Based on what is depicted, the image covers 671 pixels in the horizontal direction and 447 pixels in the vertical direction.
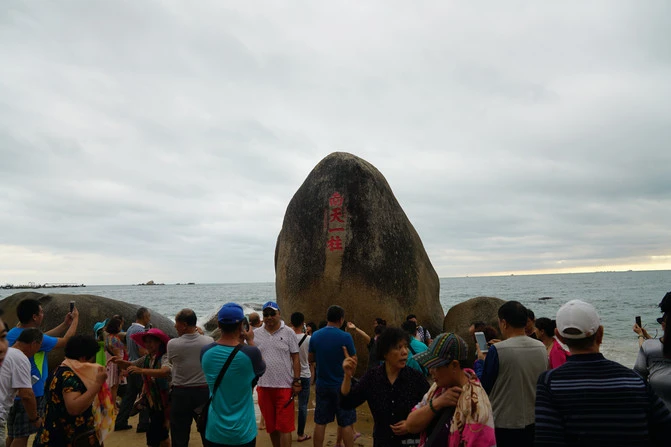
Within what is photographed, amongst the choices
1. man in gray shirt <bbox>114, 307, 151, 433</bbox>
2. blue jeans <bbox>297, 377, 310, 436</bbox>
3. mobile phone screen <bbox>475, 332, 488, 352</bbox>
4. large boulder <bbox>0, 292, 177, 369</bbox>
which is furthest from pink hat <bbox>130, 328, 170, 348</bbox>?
large boulder <bbox>0, 292, 177, 369</bbox>

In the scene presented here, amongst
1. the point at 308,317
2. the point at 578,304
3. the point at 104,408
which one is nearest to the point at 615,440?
the point at 578,304

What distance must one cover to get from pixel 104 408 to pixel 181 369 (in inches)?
33.4

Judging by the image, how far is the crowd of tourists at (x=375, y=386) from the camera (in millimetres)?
2205

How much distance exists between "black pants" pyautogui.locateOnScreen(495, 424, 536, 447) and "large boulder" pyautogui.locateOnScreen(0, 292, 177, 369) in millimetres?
10255

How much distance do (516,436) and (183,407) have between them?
2971mm

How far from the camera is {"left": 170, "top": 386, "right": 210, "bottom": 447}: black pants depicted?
4465 millimetres

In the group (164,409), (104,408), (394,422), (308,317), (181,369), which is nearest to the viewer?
(394,422)

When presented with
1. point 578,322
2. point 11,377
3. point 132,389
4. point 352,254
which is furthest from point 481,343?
point 352,254

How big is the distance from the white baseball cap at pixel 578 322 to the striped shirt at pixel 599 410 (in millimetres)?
126

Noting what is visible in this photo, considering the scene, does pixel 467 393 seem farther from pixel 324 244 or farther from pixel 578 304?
pixel 324 244

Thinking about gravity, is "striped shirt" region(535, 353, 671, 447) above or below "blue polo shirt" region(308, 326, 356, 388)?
above

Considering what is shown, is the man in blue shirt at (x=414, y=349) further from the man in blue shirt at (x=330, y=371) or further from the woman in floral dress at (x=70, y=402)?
the woman in floral dress at (x=70, y=402)

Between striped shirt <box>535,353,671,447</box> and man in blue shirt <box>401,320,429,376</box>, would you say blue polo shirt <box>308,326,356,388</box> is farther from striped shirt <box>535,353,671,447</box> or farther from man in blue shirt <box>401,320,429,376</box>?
striped shirt <box>535,353,671,447</box>

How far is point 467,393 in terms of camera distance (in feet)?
7.81
